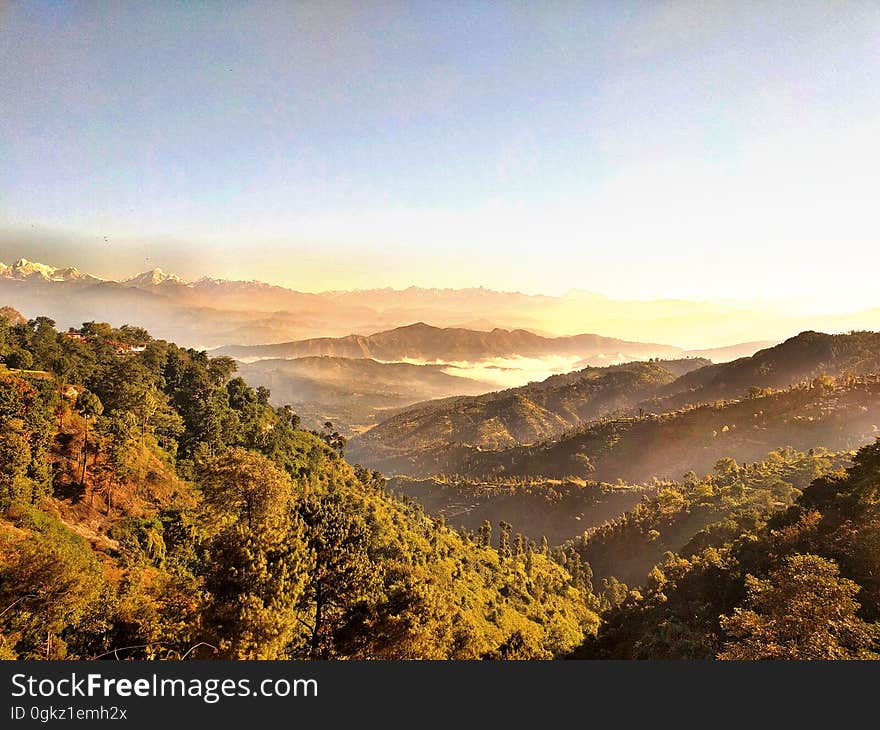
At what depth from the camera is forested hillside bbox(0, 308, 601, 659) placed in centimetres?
1474

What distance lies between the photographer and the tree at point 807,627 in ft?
47.8

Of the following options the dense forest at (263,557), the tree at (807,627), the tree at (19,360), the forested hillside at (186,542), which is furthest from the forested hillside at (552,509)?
the tree at (807,627)

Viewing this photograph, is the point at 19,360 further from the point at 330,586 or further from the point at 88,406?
the point at 330,586

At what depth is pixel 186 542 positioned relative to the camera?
35.7 meters

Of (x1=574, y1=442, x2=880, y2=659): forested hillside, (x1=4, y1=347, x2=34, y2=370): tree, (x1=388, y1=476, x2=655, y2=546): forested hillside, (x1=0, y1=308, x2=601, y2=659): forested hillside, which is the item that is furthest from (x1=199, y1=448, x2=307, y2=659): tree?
(x1=388, y1=476, x2=655, y2=546): forested hillside

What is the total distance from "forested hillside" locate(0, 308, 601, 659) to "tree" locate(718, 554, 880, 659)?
1194 cm

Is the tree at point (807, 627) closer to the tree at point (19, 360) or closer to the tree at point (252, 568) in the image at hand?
the tree at point (252, 568)

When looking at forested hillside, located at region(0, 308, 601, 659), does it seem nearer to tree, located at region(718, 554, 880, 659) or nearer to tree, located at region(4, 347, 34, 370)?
tree, located at region(4, 347, 34, 370)

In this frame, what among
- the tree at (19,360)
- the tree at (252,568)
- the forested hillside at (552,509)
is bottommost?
the forested hillside at (552,509)

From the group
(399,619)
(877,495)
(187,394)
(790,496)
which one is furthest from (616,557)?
(399,619)

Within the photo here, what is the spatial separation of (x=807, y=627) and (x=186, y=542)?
131 ft

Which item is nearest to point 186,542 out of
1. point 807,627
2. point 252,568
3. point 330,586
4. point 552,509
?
point 330,586

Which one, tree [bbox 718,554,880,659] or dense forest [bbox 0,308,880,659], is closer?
tree [bbox 718,554,880,659]

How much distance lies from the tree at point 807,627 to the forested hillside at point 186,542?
11939mm
